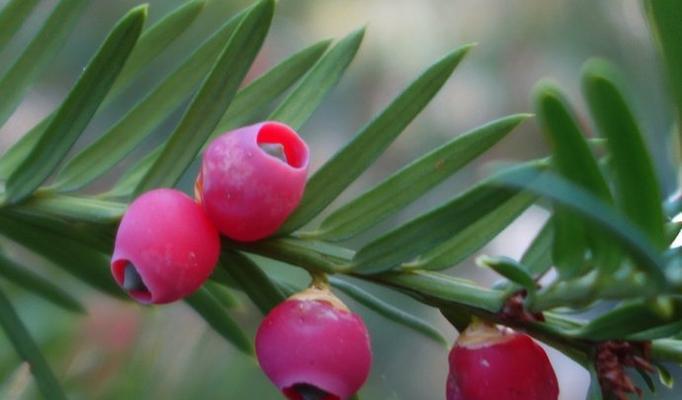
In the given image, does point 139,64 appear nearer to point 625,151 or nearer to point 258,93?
point 258,93

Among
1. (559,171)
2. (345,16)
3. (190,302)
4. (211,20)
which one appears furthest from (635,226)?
(345,16)

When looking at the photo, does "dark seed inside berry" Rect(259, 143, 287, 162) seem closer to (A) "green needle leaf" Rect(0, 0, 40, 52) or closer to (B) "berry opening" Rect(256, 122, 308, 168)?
(B) "berry opening" Rect(256, 122, 308, 168)

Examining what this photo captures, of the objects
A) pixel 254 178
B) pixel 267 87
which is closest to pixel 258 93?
pixel 267 87

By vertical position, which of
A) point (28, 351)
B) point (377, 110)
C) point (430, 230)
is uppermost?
point (430, 230)

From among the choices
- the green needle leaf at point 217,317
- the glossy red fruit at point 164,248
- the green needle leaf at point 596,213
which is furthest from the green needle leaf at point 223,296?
the green needle leaf at point 596,213

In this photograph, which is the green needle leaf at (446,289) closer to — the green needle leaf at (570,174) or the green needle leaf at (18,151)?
the green needle leaf at (570,174)

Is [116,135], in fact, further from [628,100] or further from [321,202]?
[628,100]
